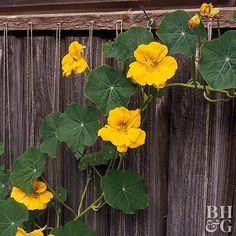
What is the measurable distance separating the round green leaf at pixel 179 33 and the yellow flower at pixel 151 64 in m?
0.03

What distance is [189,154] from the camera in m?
1.66

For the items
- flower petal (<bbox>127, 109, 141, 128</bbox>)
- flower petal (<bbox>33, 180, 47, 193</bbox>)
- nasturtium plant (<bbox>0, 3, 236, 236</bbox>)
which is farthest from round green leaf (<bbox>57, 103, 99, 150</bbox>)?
flower petal (<bbox>33, 180, 47, 193</bbox>)

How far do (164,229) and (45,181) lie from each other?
483mm

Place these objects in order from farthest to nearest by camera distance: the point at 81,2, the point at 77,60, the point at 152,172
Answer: the point at 81,2
the point at 152,172
the point at 77,60

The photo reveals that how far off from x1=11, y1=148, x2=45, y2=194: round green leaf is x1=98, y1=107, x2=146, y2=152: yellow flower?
1.14 feet

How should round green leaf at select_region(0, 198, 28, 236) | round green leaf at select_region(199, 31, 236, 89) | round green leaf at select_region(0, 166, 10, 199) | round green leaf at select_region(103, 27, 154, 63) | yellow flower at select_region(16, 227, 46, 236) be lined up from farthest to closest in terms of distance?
round green leaf at select_region(0, 166, 10, 199) → round green leaf at select_region(0, 198, 28, 236) → yellow flower at select_region(16, 227, 46, 236) → round green leaf at select_region(103, 27, 154, 63) → round green leaf at select_region(199, 31, 236, 89)

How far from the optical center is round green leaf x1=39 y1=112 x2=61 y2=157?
1.73 m

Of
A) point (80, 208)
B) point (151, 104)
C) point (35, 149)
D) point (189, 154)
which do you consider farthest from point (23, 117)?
point (189, 154)

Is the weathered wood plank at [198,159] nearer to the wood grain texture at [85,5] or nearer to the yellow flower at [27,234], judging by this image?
the wood grain texture at [85,5]

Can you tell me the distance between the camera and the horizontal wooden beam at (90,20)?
5.14ft

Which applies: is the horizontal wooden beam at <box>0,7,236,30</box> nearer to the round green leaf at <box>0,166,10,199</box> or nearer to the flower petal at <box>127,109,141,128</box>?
the flower petal at <box>127,109,141,128</box>

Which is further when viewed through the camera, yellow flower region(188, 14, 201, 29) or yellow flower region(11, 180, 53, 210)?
yellow flower region(11, 180, 53, 210)

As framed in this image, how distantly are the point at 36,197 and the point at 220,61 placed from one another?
851mm

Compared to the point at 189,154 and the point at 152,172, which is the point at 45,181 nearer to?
the point at 152,172
